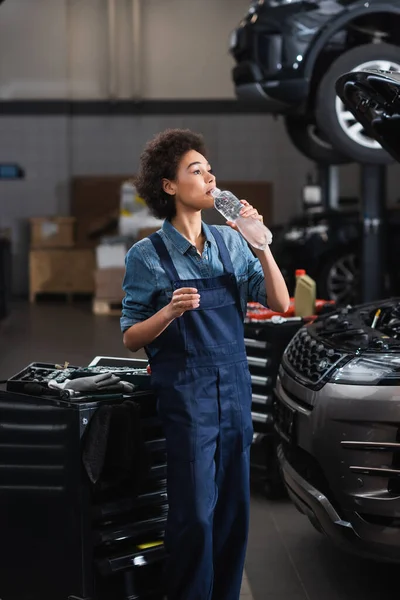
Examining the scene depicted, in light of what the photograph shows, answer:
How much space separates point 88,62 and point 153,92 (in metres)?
1.00

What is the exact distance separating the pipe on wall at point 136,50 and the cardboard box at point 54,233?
7.60 ft

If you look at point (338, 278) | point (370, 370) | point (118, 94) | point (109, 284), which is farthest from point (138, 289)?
point (118, 94)

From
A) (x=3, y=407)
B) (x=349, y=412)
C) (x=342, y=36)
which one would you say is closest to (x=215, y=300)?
(x=349, y=412)

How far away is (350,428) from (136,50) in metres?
11.6

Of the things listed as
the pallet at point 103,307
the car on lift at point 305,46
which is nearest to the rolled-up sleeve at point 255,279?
the car on lift at point 305,46

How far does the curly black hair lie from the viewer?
3.07m

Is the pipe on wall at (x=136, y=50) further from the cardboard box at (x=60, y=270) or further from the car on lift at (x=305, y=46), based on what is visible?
the car on lift at (x=305, y=46)

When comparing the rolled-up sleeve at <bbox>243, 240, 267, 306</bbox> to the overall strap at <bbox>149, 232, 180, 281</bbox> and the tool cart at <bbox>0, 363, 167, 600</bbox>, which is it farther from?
the tool cart at <bbox>0, 363, 167, 600</bbox>

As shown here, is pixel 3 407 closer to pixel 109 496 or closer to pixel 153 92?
pixel 109 496

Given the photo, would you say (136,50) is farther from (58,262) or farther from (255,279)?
(255,279)

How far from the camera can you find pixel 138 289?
301 cm

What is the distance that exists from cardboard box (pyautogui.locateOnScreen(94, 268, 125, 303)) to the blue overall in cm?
820

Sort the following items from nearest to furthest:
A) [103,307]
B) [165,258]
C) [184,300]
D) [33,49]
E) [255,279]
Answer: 1. [184,300]
2. [165,258]
3. [255,279]
4. [103,307]
5. [33,49]

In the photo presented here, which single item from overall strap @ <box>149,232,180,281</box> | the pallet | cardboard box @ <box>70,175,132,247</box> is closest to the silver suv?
overall strap @ <box>149,232,180,281</box>
